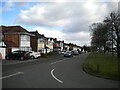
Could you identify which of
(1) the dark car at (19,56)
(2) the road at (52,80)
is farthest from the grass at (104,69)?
(1) the dark car at (19,56)

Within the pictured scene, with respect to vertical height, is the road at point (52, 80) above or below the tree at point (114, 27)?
below

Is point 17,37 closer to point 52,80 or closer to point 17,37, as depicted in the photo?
point 17,37

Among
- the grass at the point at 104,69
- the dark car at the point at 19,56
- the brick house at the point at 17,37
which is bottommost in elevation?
the grass at the point at 104,69

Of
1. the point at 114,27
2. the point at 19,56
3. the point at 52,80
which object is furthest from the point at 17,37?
the point at 52,80

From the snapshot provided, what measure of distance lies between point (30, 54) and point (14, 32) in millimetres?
14493

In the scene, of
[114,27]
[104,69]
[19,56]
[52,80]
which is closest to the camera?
[52,80]

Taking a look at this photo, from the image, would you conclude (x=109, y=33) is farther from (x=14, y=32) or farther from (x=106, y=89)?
(x=106, y=89)

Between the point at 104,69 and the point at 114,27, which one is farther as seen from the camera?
the point at 114,27

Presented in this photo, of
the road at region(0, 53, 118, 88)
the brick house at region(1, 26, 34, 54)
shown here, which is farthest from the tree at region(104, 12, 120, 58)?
the road at region(0, 53, 118, 88)

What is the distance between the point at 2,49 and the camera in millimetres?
38812

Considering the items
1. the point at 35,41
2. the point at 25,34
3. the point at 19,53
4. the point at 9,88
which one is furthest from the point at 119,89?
the point at 35,41

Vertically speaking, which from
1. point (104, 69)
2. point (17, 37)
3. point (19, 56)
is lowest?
point (104, 69)

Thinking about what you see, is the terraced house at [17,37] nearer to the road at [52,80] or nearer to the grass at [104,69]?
the grass at [104,69]

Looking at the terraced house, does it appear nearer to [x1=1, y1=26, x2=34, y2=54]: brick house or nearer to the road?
[x1=1, y1=26, x2=34, y2=54]: brick house
